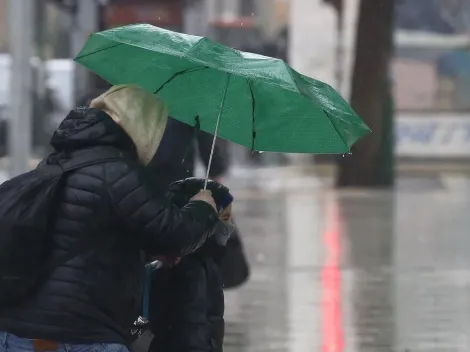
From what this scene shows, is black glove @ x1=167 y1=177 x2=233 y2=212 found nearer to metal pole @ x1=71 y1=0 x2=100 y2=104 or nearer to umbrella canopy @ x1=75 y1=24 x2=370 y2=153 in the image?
umbrella canopy @ x1=75 y1=24 x2=370 y2=153

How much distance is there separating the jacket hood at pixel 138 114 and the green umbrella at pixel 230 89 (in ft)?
1.00

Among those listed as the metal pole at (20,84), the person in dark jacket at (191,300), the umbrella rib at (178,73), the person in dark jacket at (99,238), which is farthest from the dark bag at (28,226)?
the metal pole at (20,84)

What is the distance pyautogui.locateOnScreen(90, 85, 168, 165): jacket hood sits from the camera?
290cm

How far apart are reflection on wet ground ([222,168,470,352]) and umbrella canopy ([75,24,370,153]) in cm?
236

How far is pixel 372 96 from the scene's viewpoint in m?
12.9

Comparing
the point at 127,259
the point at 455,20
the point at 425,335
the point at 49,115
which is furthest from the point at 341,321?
the point at 455,20

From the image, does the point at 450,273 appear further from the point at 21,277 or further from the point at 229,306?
the point at 21,277

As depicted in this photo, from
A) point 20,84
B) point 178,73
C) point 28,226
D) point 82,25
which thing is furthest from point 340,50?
point 28,226

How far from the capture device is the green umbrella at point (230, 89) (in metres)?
3.34

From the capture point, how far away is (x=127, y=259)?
287 cm

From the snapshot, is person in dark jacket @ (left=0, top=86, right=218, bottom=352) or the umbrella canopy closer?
person in dark jacket @ (left=0, top=86, right=218, bottom=352)

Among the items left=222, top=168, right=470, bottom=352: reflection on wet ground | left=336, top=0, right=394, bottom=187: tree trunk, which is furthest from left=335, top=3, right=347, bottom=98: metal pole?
left=222, top=168, right=470, bottom=352: reflection on wet ground

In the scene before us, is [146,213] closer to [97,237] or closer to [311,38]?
[97,237]

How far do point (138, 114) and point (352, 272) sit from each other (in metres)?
5.33
